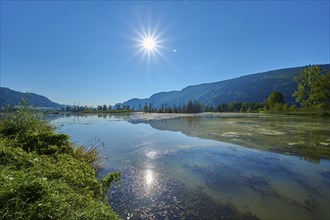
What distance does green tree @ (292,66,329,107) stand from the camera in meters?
48.1

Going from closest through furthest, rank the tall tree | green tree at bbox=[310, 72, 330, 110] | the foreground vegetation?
the foreground vegetation < green tree at bbox=[310, 72, 330, 110] < the tall tree

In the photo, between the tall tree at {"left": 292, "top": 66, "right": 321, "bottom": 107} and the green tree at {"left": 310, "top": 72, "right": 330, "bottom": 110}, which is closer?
the green tree at {"left": 310, "top": 72, "right": 330, "bottom": 110}

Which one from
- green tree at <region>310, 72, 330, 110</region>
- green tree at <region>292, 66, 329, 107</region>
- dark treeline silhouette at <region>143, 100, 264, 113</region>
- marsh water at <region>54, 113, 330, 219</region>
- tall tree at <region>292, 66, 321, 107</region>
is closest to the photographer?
marsh water at <region>54, 113, 330, 219</region>

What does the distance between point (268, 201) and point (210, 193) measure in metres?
1.46

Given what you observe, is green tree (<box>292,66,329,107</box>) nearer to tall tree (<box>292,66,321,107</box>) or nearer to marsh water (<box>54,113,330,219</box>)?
tall tree (<box>292,66,321,107</box>)

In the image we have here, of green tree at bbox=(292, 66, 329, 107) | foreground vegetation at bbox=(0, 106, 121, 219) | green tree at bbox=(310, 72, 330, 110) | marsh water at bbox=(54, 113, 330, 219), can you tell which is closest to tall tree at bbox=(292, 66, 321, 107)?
green tree at bbox=(292, 66, 329, 107)

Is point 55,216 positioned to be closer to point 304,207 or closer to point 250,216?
point 250,216

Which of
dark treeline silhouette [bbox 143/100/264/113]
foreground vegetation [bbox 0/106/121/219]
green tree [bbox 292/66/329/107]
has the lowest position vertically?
foreground vegetation [bbox 0/106/121/219]

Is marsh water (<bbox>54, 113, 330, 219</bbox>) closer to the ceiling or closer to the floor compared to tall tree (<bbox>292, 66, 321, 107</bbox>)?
closer to the floor

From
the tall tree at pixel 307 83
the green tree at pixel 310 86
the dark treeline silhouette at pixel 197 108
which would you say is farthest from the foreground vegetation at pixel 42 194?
the dark treeline silhouette at pixel 197 108

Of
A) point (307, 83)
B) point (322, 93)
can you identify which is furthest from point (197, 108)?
point (322, 93)

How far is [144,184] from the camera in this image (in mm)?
6219

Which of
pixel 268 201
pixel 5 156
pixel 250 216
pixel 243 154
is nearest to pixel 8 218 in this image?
pixel 5 156

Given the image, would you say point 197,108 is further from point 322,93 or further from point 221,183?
point 221,183
